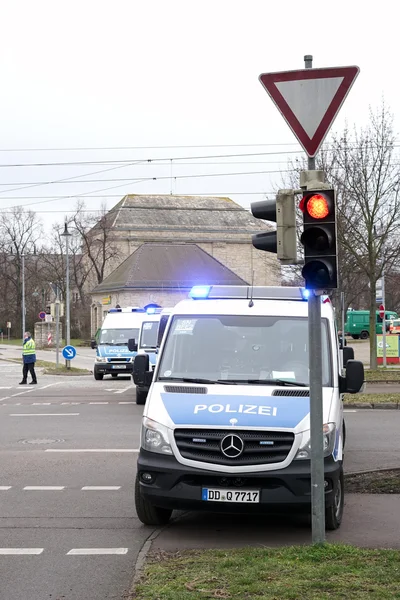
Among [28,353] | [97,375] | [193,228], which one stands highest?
[193,228]

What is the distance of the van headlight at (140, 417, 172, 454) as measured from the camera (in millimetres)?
7832

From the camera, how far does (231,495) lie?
300 inches

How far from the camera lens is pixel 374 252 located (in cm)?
3086

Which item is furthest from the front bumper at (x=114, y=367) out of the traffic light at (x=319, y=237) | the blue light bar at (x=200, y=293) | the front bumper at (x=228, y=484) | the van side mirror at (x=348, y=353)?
the traffic light at (x=319, y=237)

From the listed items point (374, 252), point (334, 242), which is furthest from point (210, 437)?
point (374, 252)

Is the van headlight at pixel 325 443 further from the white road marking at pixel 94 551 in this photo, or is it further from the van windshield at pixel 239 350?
the white road marking at pixel 94 551

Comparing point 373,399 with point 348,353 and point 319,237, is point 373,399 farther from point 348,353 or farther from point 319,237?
point 319,237

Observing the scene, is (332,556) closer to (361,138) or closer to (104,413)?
(104,413)

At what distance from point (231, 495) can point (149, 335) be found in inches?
759

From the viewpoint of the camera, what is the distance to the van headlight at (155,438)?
7.83 meters

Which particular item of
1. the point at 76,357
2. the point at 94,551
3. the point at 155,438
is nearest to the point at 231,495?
the point at 155,438

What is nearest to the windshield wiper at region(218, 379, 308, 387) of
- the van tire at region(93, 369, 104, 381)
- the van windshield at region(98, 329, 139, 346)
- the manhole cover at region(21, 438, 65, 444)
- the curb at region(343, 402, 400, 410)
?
the manhole cover at region(21, 438, 65, 444)

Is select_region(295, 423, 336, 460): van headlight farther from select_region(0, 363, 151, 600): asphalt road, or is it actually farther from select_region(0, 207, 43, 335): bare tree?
select_region(0, 207, 43, 335): bare tree

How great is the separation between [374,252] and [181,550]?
2456 cm
